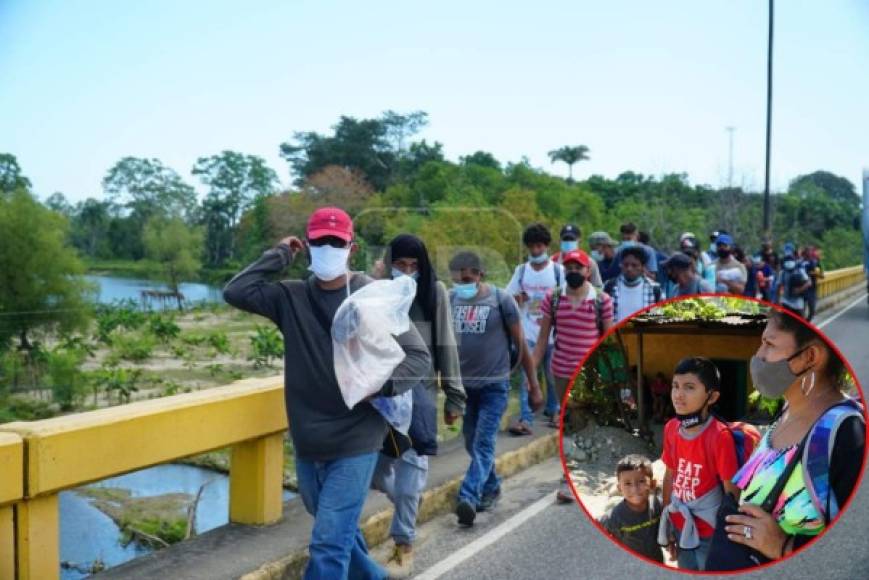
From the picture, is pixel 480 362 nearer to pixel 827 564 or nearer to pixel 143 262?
pixel 827 564

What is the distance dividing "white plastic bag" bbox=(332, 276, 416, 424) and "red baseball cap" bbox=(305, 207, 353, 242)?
0.24m

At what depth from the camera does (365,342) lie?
371cm

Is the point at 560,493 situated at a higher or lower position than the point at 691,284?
lower

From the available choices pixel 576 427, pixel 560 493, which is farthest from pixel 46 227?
pixel 576 427

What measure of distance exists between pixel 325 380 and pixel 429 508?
2364mm

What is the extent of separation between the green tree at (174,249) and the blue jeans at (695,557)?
140 feet

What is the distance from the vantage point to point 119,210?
173 ft

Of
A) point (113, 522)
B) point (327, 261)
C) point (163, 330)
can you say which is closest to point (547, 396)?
point (113, 522)

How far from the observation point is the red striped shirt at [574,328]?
5648mm

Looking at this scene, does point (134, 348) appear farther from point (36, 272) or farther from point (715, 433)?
point (715, 433)

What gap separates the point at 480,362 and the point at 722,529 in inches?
176

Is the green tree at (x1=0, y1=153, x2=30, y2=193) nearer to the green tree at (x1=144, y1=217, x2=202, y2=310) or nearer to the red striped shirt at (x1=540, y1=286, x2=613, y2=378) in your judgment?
the green tree at (x1=144, y1=217, x2=202, y2=310)

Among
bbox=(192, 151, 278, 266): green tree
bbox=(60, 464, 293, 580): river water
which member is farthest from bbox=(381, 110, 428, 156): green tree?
bbox=(60, 464, 293, 580): river water

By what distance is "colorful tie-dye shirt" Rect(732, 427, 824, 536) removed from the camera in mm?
1238
